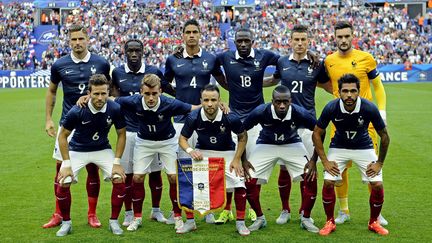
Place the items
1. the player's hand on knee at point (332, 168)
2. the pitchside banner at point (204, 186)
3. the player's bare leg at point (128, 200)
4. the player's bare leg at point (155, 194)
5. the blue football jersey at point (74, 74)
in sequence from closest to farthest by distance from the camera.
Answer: the player's hand on knee at point (332, 168)
the pitchside banner at point (204, 186)
the blue football jersey at point (74, 74)
the player's bare leg at point (128, 200)
the player's bare leg at point (155, 194)

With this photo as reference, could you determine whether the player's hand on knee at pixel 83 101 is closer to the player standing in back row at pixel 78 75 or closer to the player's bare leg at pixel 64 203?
the player standing in back row at pixel 78 75

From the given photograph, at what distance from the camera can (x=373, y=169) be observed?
719 centimetres

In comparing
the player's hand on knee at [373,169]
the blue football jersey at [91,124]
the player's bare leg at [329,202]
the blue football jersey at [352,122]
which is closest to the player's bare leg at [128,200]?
the blue football jersey at [91,124]

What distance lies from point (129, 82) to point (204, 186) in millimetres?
1745

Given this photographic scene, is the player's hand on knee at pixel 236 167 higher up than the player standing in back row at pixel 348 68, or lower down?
lower down

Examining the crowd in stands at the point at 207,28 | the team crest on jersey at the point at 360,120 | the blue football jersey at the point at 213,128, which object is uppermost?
the crowd in stands at the point at 207,28

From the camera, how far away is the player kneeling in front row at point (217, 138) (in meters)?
7.39

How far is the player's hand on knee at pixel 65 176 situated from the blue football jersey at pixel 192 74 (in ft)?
5.75

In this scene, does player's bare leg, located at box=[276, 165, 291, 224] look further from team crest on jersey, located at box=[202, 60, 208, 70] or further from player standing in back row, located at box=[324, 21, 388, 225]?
team crest on jersey, located at box=[202, 60, 208, 70]

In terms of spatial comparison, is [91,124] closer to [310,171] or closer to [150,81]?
[150,81]

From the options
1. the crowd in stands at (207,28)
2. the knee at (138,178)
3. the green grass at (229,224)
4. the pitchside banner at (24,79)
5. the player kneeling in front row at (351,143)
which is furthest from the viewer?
the crowd in stands at (207,28)

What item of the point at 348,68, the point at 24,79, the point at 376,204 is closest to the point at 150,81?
the point at 348,68

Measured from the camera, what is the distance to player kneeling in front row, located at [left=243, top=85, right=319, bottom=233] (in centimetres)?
747

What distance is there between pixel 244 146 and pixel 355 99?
57.7 inches
